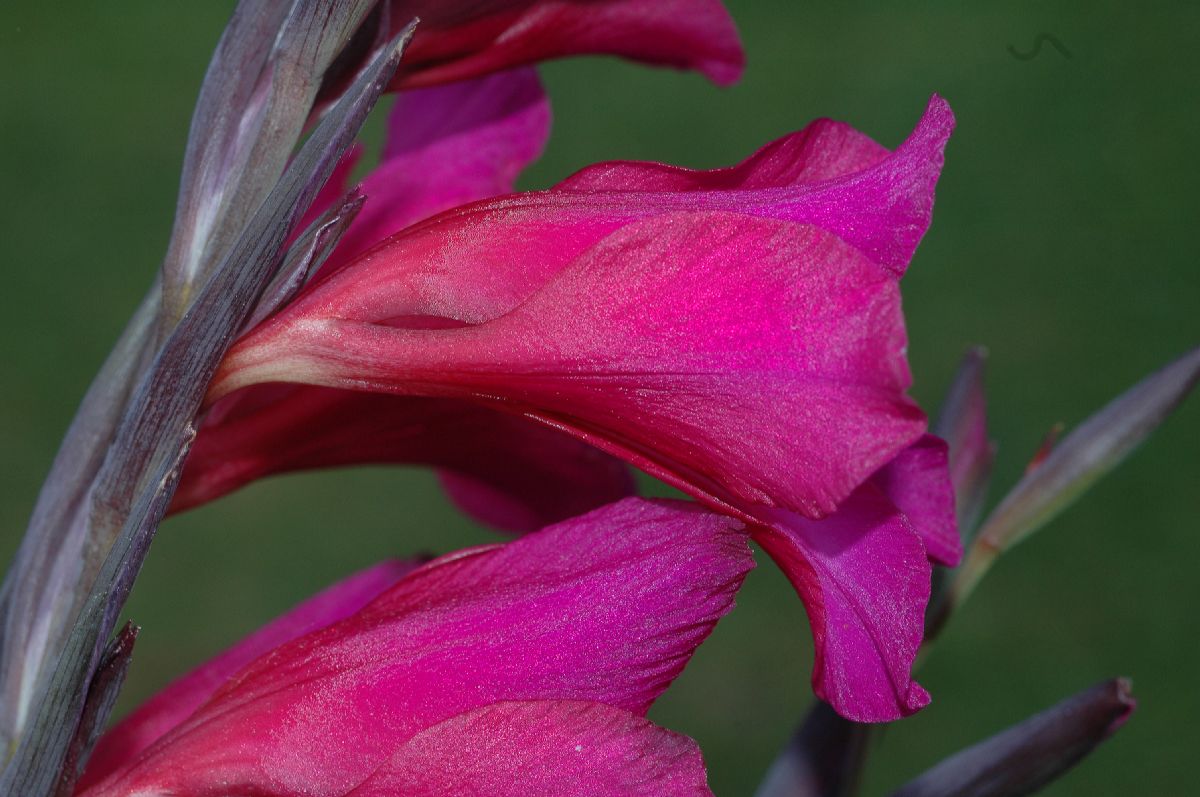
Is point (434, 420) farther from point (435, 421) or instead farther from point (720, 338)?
point (720, 338)

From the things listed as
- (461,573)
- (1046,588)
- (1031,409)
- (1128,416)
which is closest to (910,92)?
(1031,409)

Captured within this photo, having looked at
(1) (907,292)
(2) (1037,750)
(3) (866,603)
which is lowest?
(1) (907,292)

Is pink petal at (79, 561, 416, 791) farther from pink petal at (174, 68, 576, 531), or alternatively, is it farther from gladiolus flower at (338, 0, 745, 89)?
gladiolus flower at (338, 0, 745, 89)

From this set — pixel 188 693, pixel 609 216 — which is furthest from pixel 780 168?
pixel 188 693

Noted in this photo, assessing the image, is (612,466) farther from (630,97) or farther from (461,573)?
(630,97)

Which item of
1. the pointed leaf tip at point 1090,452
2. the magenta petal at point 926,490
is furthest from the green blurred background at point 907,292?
the magenta petal at point 926,490

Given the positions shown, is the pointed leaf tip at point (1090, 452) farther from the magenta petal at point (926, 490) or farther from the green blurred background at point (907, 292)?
the green blurred background at point (907, 292)

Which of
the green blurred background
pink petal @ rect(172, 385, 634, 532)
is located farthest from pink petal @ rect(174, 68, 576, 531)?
the green blurred background
